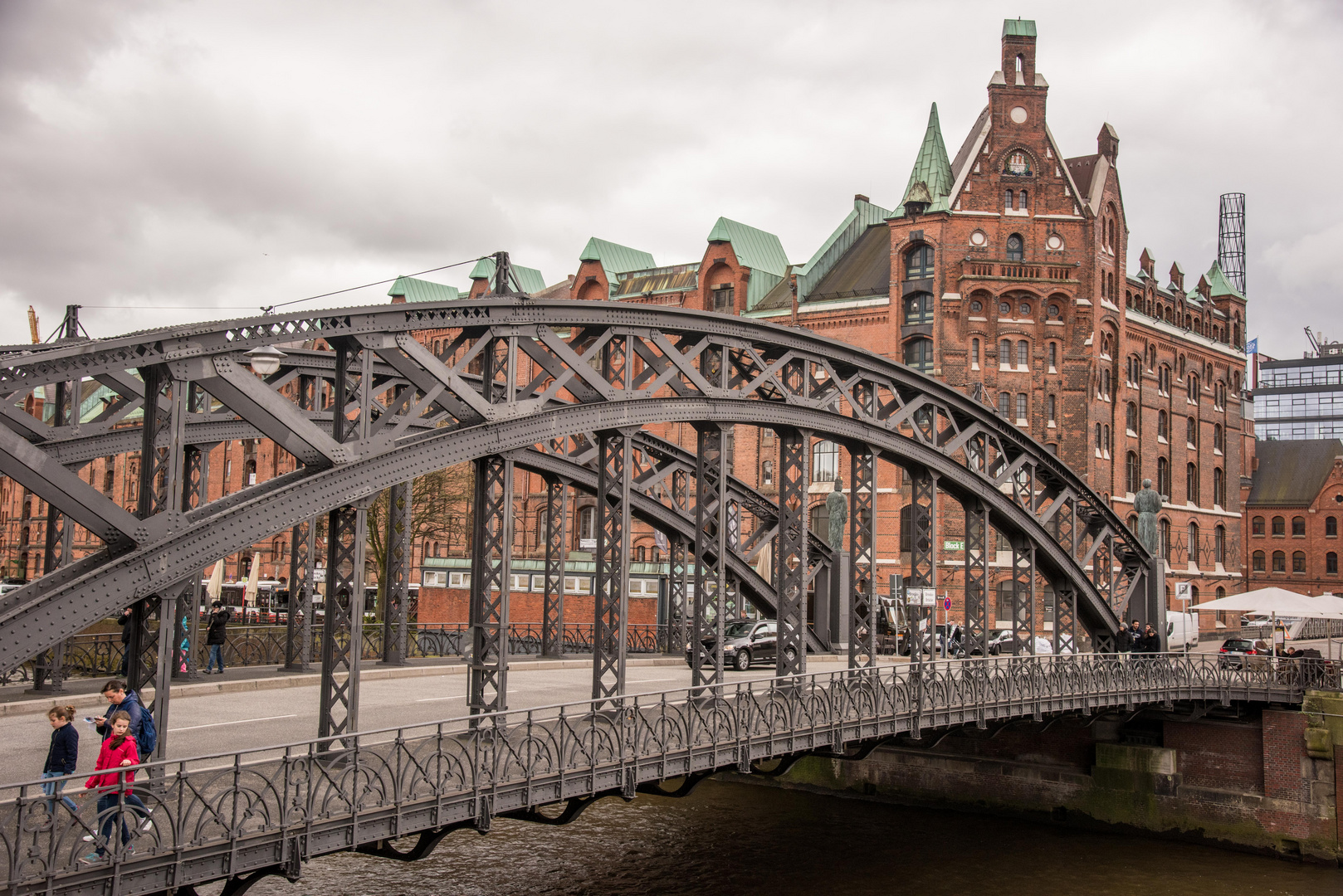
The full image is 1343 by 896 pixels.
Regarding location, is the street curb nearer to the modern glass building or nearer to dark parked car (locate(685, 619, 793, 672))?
dark parked car (locate(685, 619, 793, 672))

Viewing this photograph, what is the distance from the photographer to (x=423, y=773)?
10961 millimetres

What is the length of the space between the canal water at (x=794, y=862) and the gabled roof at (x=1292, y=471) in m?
52.6

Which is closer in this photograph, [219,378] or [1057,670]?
[219,378]

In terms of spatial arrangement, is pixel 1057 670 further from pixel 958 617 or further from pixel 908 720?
pixel 958 617

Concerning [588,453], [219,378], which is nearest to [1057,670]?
[588,453]

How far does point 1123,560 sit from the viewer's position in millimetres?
32406

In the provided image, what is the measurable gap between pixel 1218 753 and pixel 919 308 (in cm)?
2733

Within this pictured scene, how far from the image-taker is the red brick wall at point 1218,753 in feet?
85.4

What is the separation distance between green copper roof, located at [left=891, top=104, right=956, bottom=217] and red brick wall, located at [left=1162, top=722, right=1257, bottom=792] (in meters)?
28.1

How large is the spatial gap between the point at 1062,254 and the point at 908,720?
115 ft

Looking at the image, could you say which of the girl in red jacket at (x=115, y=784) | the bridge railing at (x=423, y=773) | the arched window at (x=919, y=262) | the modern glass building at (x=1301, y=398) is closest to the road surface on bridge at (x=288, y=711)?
the bridge railing at (x=423, y=773)

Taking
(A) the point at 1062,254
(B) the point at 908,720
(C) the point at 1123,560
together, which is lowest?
(B) the point at 908,720

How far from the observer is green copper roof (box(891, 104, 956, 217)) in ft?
167

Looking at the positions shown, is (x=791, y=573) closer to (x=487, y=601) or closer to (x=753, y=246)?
(x=487, y=601)
